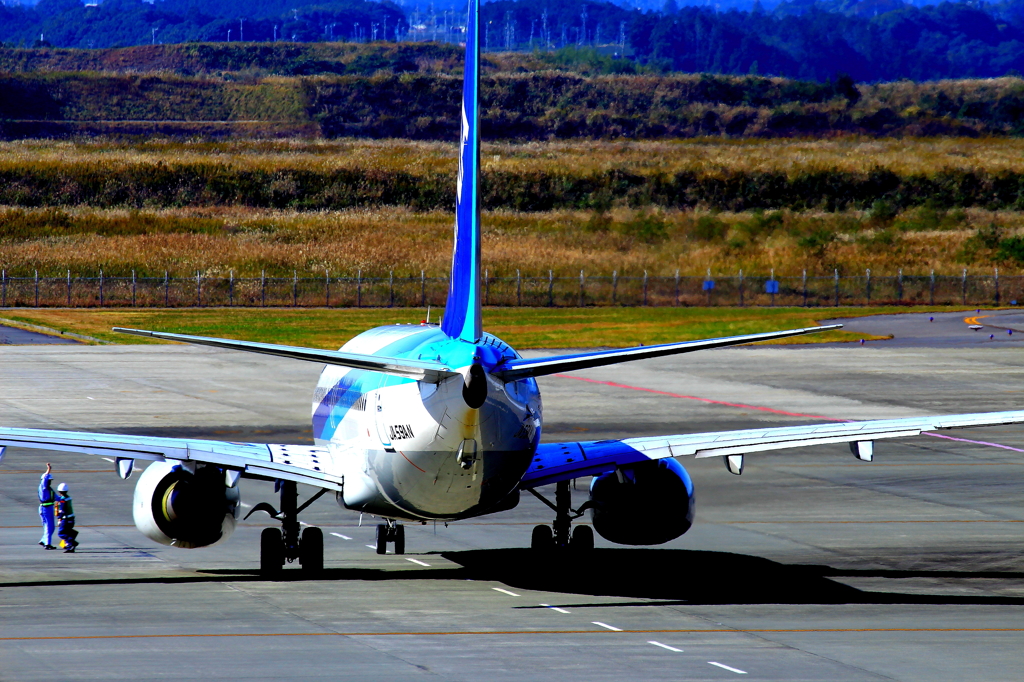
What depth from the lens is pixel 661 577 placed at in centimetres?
2725

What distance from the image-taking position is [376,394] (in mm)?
24172

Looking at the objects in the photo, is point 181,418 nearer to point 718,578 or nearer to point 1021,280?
point 718,578

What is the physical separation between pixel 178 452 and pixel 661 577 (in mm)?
9697

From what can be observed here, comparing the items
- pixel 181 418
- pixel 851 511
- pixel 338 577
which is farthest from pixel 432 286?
pixel 338 577

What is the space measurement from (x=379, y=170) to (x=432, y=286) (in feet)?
181

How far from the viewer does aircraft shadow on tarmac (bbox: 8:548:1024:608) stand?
2562 centimetres

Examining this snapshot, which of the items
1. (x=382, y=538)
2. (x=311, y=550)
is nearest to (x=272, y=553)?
(x=311, y=550)

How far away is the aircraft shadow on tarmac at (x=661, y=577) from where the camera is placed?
1009 inches

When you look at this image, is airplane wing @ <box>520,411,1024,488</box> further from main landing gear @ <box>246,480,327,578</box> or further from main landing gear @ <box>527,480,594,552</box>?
main landing gear @ <box>246,480,327,578</box>

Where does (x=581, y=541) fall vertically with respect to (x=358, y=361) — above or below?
below

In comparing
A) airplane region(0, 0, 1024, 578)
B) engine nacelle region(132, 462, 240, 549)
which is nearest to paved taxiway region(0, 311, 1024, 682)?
engine nacelle region(132, 462, 240, 549)

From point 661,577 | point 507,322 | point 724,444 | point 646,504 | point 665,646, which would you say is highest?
point 724,444

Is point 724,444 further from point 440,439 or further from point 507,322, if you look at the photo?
point 507,322

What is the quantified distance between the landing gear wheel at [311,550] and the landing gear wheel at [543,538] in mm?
4627
